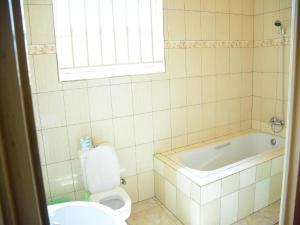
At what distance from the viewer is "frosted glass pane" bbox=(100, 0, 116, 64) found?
7.38 ft

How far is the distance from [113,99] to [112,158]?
0.54 meters

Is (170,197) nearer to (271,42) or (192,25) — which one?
(192,25)

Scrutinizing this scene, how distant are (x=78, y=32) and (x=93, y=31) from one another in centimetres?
13

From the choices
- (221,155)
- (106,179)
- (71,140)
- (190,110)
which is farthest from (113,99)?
(221,155)

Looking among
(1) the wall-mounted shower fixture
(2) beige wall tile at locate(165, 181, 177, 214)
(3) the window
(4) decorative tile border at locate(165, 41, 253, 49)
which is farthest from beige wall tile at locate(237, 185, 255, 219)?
(4) decorative tile border at locate(165, 41, 253, 49)

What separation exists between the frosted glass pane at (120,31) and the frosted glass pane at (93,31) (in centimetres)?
17

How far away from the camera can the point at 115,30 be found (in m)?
2.33

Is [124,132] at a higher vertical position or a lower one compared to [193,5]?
lower

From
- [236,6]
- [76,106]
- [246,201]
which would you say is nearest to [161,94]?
[76,106]

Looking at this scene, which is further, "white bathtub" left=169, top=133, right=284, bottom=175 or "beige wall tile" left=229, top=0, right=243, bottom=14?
"beige wall tile" left=229, top=0, right=243, bottom=14

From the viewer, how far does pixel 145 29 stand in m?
2.47

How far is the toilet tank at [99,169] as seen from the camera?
2.10m

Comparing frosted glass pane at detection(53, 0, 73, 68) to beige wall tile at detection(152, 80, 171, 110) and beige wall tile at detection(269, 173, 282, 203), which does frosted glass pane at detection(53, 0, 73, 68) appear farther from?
beige wall tile at detection(269, 173, 282, 203)

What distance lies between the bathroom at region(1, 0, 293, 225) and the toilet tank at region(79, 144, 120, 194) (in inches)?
1.1
